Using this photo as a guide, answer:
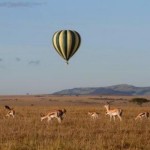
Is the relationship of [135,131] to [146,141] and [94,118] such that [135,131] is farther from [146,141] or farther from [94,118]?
[94,118]

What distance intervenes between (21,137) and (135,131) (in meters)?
4.78

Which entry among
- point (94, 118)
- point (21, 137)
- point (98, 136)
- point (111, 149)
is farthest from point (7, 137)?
point (94, 118)

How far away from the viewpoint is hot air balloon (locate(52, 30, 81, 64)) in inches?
1216

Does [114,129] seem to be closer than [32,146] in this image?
No

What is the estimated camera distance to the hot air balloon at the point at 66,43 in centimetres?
3088

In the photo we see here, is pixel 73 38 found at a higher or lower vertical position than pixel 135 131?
higher

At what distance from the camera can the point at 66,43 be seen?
3091 cm

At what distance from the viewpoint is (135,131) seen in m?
20.6

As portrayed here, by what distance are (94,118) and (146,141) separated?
36.4 feet

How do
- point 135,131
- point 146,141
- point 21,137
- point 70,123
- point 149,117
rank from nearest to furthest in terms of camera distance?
point 146,141
point 21,137
point 135,131
point 70,123
point 149,117

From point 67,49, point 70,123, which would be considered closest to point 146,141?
point 70,123

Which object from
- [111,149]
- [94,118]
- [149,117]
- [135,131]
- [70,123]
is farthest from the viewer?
[149,117]

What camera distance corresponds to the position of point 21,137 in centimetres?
1809

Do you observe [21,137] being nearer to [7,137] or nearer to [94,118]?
[7,137]
